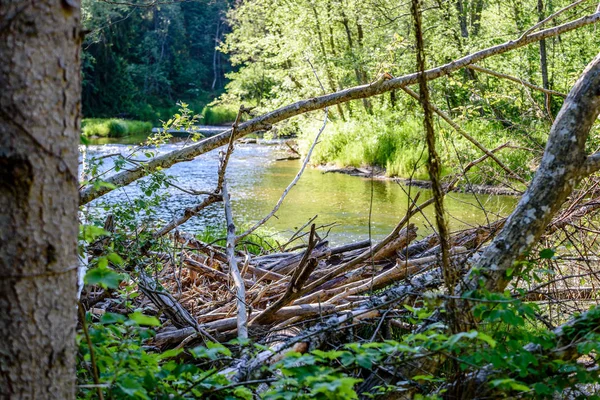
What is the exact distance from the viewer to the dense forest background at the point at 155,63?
145 feet

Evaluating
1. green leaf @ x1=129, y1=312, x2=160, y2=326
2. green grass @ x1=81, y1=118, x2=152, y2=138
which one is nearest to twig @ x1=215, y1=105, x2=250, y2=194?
green leaf @ x1=129, y1=312, x2=160, y2=326

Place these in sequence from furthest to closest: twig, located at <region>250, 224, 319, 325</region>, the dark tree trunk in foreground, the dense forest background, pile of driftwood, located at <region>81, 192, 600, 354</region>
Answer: the dense forest background → pile of driftwood, located at <region>81, 192, 600, 354</region> → twig, located at <region>250, 224, 319, 325</region> → the dark tree trunk in foreground

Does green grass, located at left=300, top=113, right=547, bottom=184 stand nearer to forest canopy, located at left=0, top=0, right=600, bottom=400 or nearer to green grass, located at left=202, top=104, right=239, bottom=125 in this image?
forest canopy, located at left=0, top=0, right=600, bottom=400

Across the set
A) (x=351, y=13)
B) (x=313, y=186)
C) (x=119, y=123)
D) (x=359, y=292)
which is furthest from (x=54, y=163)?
(x=119, y=123)

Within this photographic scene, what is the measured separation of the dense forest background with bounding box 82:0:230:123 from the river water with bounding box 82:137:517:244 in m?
16.5

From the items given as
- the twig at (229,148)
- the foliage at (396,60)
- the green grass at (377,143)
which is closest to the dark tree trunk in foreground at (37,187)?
the twig at (229,148)

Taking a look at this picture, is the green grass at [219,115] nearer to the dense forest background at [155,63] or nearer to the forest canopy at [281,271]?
the dense forest background at [155,63]

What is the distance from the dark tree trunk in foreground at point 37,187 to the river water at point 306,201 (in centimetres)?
775

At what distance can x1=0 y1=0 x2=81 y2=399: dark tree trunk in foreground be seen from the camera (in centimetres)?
166

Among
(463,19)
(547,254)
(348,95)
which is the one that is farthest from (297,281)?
(463,19)

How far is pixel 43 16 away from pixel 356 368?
1.97 meters

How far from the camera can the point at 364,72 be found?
25.0 m

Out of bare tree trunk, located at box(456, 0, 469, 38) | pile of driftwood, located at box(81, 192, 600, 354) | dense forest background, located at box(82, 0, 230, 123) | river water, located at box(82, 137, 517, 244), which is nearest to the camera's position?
pile of driftwood, located at box(81, 192, 600, 354)

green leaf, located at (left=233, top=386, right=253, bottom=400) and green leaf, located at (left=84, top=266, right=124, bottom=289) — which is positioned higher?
green leaf, located at (left=84, top=266, right=124, bottom=289)
